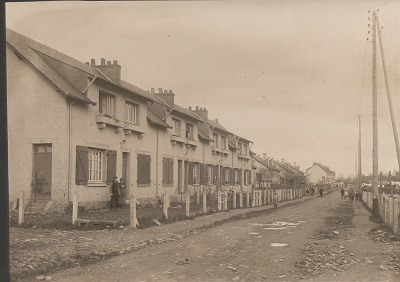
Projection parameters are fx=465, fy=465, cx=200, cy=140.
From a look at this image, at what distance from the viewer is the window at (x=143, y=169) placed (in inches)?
904

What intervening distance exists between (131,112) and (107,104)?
2.26 m

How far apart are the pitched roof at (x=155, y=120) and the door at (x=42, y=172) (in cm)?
772

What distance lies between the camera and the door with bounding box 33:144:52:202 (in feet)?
55.5

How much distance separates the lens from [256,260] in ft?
31.6

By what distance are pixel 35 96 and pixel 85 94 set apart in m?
2.46

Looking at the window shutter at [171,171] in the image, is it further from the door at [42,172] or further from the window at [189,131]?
the door at [42,172]

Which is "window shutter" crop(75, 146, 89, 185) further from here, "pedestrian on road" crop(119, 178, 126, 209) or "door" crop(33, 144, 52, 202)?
"pedestrian on road" crop(119, 178, 126, 209)

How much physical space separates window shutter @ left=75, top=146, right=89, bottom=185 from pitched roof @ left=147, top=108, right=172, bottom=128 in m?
6.38

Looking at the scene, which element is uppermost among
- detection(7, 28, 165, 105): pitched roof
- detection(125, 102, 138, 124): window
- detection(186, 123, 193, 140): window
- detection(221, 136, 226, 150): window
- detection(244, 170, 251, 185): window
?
detection(7, 28, 165, 105): pitched roof

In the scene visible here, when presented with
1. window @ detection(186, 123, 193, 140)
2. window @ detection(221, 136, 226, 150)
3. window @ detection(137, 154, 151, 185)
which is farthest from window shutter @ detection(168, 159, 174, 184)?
window @ detection(221, 136, 226, 150)

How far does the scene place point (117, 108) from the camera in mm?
20828

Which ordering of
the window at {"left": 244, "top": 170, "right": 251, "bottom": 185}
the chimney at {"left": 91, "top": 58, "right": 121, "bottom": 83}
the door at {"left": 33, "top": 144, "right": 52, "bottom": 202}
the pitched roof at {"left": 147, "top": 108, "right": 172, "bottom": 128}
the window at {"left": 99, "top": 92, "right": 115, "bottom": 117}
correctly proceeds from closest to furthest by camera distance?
the door at {"left": 33, "top": 144, "right": 52, "bottom": 202}
the window at {"left": 99, "top": 92, "right": 115, "bottom": 117}
the chimney at {"left": 91, "top": 58, "right": 121, "bottom": 83}
the pitched roof at {"left": 147, "top": 108, "right": 172, "bottom": 128}
the window at {"left": 244, "top": 170, "right": 251, "bottom": 185}

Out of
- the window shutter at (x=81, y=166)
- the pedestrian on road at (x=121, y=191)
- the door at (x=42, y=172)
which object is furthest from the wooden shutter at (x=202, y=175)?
the door at (x=42, y=172)

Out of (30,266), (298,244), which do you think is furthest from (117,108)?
(30,266)
